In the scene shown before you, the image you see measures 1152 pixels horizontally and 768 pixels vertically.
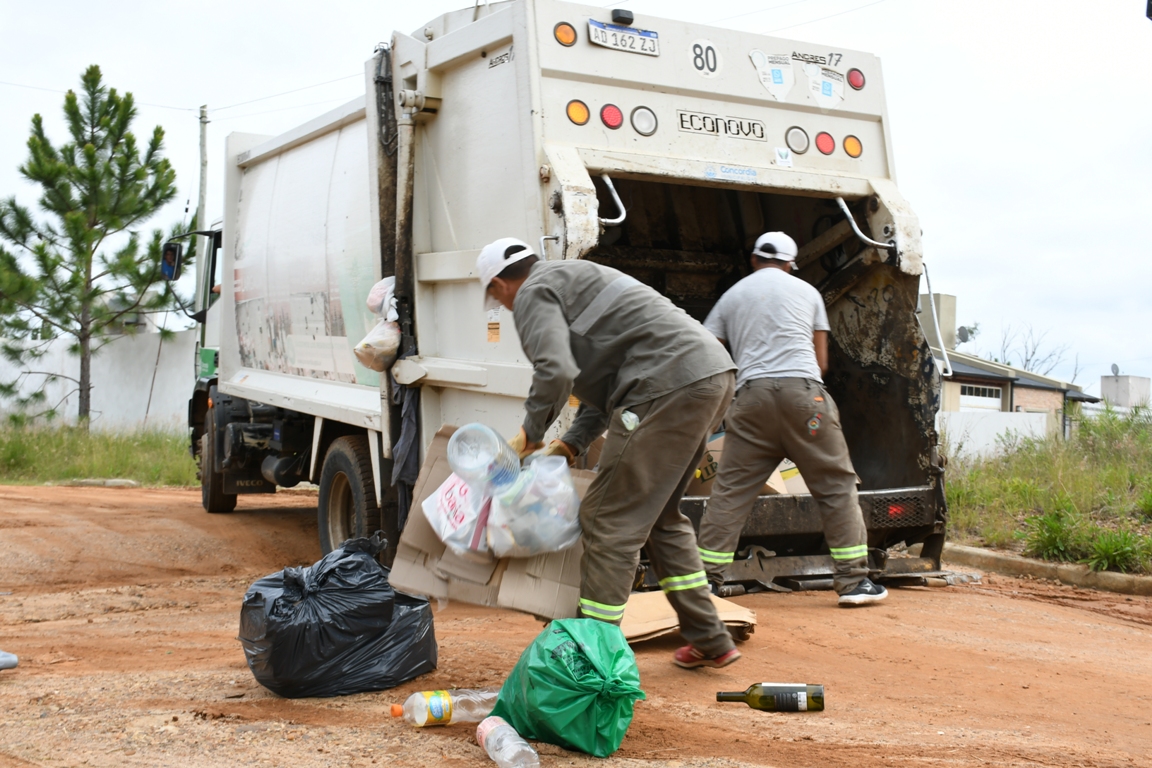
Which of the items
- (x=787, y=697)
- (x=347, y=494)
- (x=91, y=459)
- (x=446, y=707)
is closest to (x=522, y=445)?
(x=446, y=707)

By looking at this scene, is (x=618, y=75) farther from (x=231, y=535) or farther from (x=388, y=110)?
(x=231, y=535)

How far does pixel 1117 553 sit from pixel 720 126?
3352 millimetres

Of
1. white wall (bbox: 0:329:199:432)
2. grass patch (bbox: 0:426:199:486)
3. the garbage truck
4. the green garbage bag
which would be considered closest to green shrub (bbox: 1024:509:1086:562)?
the garbage truck

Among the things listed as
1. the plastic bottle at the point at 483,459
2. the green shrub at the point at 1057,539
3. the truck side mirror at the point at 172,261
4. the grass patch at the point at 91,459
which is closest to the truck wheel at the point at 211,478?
the truck side mirror at the point at 172,261

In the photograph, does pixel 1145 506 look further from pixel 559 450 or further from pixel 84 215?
pixel 84 215

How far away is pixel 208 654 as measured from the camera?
169 inches

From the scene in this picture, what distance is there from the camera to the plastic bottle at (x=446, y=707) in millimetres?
3207

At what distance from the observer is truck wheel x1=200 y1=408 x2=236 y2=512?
28.2 feet

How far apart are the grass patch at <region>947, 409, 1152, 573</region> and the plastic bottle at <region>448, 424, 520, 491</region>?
430 cm

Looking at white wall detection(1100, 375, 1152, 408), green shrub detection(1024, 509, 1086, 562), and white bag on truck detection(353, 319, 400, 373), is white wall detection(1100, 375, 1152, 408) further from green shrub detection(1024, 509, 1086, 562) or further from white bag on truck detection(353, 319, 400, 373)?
white bag on truck detection(353, 319, 400, 373)

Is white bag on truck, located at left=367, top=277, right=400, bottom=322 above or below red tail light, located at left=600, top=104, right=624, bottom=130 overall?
below

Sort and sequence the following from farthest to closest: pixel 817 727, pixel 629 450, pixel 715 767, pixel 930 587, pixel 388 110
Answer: pixel 930 587
pixel 388 110
pixel 629 450
pixel 817 727
pixel 715 767

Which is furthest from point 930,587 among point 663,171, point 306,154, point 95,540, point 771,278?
point 95,540

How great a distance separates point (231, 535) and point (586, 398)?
186 inches
